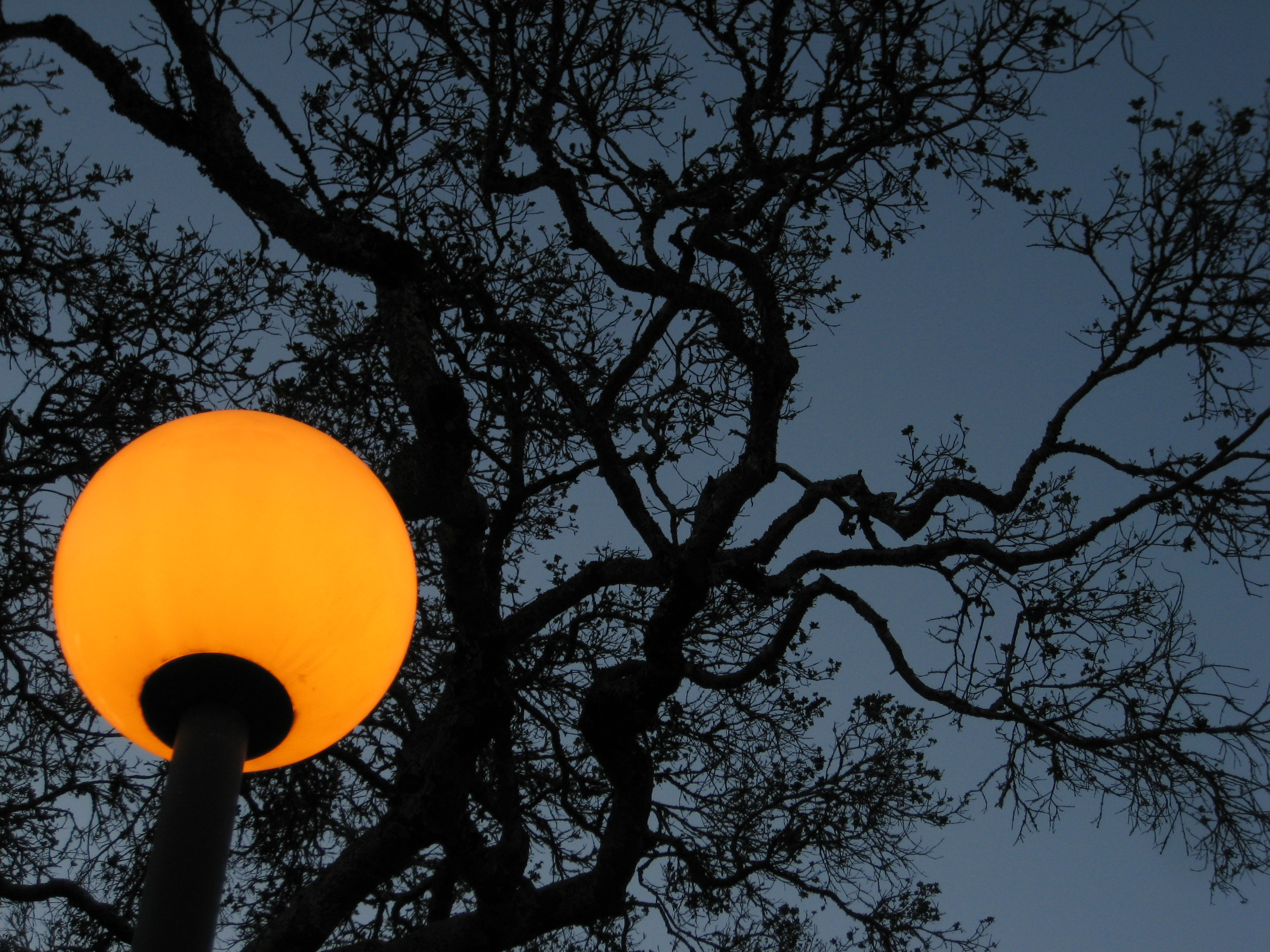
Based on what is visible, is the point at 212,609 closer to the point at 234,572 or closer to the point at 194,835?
the point at 234,572

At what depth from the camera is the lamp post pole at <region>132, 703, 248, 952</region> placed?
158 cm

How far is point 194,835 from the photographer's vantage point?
5.45 feet

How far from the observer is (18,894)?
419 cm

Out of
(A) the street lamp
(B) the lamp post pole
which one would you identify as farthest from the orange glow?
(B) the lamp post pole

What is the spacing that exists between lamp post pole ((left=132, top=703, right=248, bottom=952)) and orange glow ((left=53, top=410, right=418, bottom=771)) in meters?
0.13

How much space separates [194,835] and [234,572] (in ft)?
1.48

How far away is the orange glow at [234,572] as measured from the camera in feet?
5.70

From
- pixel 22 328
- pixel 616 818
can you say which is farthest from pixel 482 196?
pixel 616 818

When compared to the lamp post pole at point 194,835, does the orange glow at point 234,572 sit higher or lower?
higher

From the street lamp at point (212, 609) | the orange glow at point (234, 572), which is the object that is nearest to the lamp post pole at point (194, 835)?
the street lamp at point (212, 609)

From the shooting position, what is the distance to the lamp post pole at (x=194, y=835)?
1581 mm

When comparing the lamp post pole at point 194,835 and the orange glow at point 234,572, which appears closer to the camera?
the lamp post pole at point 194,835

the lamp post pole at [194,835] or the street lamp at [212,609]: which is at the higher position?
the street lamp at [212,609]

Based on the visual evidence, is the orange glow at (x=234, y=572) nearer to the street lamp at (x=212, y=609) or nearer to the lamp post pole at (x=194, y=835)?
the street lamp at (x=212, y=609)
